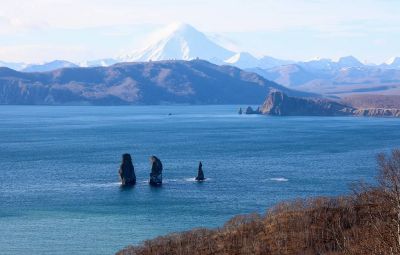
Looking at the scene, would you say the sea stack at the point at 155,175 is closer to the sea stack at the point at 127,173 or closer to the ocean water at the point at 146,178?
the ocean water at the point at 146,178

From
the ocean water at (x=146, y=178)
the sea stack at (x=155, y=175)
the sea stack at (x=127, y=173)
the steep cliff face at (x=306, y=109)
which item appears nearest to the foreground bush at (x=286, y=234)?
the ocean water at (x=146, y=178)

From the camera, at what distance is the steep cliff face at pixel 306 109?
189625 millimetres

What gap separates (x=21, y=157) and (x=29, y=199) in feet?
95.5

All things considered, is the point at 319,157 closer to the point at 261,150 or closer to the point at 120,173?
the point at 261,150

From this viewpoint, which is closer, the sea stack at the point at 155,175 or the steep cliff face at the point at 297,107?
the sea stack at the point at 155,175

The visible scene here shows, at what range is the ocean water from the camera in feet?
147

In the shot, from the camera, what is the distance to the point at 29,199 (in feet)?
183

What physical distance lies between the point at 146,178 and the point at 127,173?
4.56 metres

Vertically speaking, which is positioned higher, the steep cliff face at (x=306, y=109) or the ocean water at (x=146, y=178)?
the steep cliff face at (x=306, y=109)

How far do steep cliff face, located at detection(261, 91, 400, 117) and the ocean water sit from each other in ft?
226

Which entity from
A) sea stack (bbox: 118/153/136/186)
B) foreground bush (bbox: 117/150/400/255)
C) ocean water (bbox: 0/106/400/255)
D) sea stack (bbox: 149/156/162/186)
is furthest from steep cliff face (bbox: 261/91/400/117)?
foreground bush (bbox: 117/150/400/255)

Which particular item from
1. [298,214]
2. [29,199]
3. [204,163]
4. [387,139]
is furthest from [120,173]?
[387,139]

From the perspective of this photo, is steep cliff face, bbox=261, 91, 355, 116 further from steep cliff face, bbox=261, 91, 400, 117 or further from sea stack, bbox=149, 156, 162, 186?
sea stack, bbox=149, 156, 162, 186

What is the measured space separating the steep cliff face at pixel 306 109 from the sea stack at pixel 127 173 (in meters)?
128
